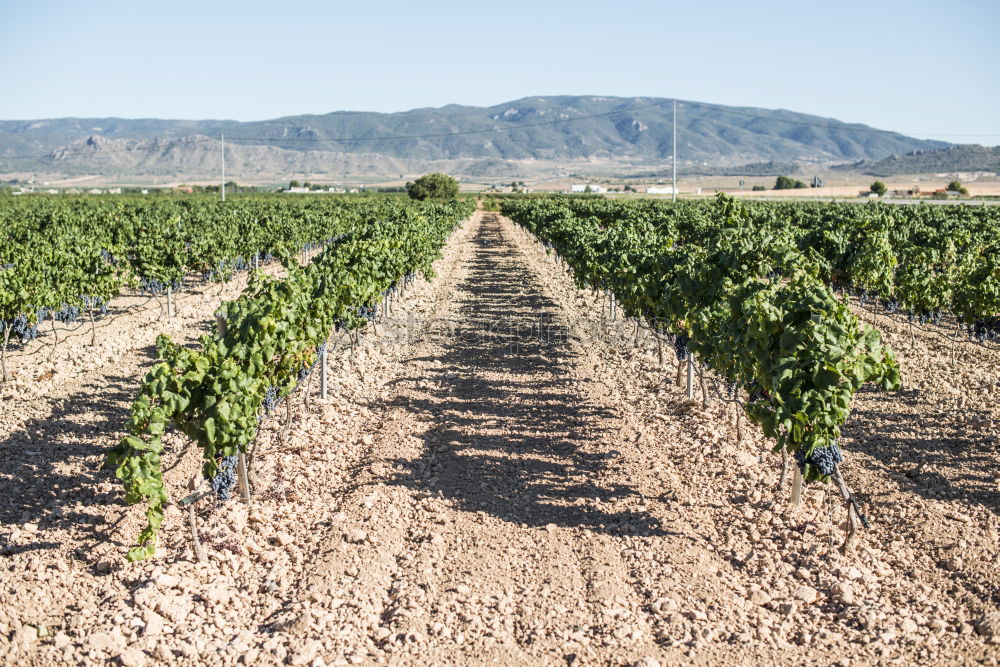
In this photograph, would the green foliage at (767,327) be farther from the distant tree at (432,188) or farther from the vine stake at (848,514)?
the distant tree at (432,188)

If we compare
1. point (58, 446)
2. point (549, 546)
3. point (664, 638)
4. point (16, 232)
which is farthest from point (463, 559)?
point (16, 232)

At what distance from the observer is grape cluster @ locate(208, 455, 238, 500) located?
26.4 ft

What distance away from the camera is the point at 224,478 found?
26.7 feet

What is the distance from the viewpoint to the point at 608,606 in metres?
6.84

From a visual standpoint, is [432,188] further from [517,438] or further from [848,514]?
[848,514]

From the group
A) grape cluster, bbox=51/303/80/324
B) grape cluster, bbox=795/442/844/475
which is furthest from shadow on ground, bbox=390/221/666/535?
grape cluster, bbox=51/303/80/324

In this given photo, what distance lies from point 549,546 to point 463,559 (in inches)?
33.2

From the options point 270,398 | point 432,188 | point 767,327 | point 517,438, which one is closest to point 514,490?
point 517,438

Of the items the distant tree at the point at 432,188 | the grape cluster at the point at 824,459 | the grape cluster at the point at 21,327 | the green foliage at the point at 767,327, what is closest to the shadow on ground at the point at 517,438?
the grape cluster at the point at 824,459

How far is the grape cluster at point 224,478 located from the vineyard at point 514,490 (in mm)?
49

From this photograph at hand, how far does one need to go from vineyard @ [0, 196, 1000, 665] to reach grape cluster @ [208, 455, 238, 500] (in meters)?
0.05

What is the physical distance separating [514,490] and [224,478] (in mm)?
3077

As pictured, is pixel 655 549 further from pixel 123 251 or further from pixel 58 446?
pixel 123 251

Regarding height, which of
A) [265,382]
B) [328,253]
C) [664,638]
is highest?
[328,253]
